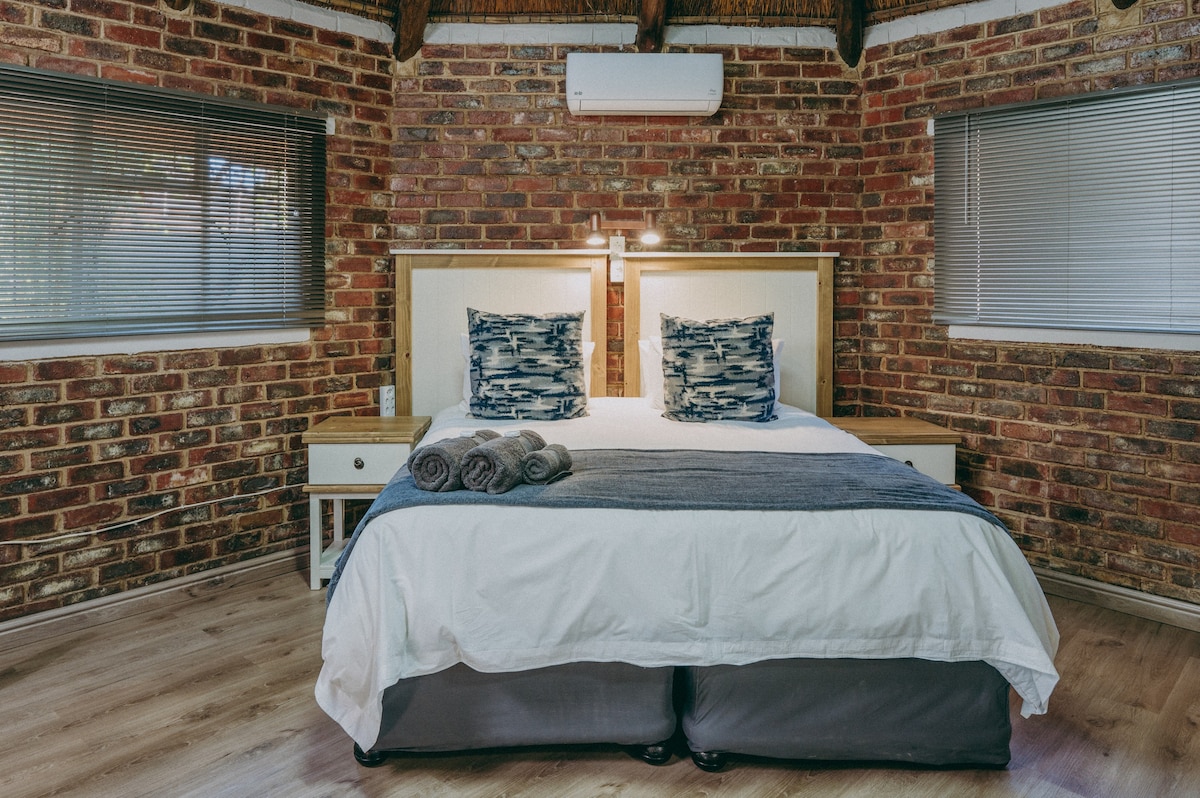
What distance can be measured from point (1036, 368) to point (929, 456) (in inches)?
24.9

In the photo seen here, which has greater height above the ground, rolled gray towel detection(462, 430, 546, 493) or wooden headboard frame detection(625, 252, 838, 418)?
wooden headboard frame detection(625, 252, 838, 418)

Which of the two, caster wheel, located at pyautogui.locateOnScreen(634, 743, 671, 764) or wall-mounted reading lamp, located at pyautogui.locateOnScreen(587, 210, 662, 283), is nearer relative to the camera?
caster wheel, located at pyautogui.locateOnScreen(634, 743, 671, 764)

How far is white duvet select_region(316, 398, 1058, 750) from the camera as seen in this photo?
1.97 metres

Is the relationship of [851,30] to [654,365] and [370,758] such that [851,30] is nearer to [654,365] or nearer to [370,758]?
[654,365]

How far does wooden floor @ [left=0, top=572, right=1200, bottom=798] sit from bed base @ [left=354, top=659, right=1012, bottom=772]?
66mm

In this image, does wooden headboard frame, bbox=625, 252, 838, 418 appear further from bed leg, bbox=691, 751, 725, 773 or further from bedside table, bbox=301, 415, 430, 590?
bed leg, bbox=691, 751, 725, 773

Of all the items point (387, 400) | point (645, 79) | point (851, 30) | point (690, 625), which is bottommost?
point (690, 625)

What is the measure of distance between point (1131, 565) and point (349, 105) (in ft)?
13.5

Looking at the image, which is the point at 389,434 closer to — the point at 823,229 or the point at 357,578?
the point at 357,578

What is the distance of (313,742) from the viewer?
2.22 m

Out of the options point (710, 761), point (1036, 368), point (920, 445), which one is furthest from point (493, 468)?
point (1036, 368)

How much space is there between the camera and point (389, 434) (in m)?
3.39

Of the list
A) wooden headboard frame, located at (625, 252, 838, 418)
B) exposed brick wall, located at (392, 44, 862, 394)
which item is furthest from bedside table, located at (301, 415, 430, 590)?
wooden headboard frame, located at (625, 252, 838, 418)

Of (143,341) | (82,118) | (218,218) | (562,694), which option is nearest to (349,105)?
(218,218)
